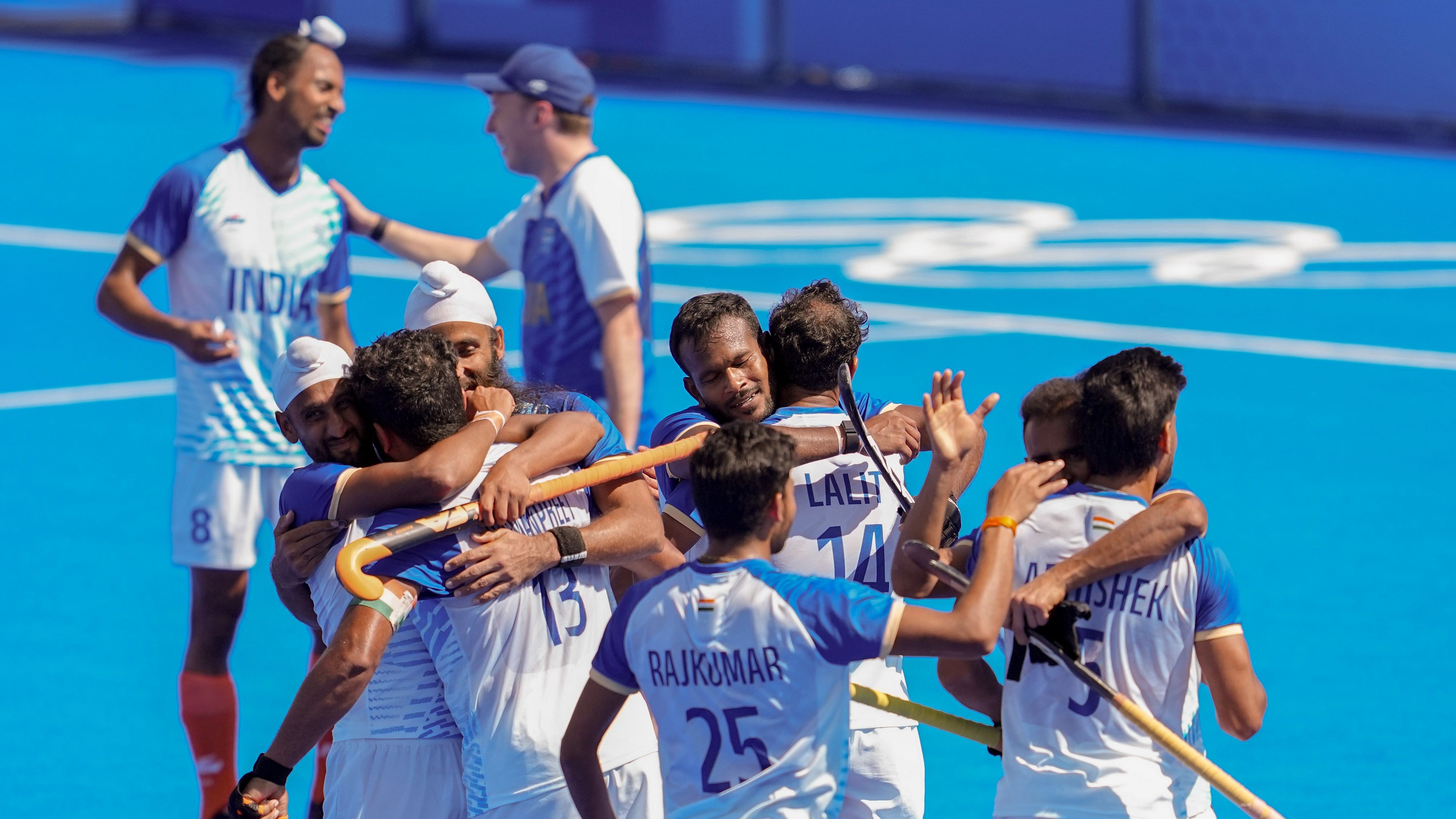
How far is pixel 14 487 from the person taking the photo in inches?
414

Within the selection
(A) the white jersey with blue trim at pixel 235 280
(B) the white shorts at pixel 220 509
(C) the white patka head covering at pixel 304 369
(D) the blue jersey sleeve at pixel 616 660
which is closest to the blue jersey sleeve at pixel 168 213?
(A) the white jersey with blue trim at pixel 235 280

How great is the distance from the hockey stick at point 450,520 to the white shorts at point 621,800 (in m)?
0.64

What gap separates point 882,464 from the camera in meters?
4.23

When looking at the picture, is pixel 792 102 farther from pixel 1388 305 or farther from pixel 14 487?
pixel 14 487

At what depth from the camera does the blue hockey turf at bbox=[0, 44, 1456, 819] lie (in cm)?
738

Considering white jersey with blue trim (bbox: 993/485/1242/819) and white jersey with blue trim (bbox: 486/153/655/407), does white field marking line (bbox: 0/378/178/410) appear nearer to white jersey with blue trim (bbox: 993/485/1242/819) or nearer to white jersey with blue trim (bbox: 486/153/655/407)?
white jersey with blue trim (bbox: 486/153/655/407)

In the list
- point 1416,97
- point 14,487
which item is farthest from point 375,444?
point 1416,97

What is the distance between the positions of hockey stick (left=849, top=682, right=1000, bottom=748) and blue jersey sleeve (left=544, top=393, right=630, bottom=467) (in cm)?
84

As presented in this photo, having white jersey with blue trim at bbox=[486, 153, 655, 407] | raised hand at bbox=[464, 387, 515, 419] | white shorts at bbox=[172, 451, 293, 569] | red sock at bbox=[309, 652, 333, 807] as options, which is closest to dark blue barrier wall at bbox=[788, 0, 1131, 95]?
white jersey with blue trim at bbox=[486, 153, 655, 407]

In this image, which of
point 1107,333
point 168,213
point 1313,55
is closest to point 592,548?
point 168,213

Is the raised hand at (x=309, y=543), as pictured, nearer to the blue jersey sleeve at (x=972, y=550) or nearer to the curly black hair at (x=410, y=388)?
the curly black hair at (x=410, y=388)

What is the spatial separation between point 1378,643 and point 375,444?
517 centimetres

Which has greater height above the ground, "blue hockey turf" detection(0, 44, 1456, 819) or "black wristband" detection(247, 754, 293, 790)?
"blue hockey turf" detection(0, 44, 1456, 819)

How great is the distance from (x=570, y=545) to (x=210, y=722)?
254 centimetres
